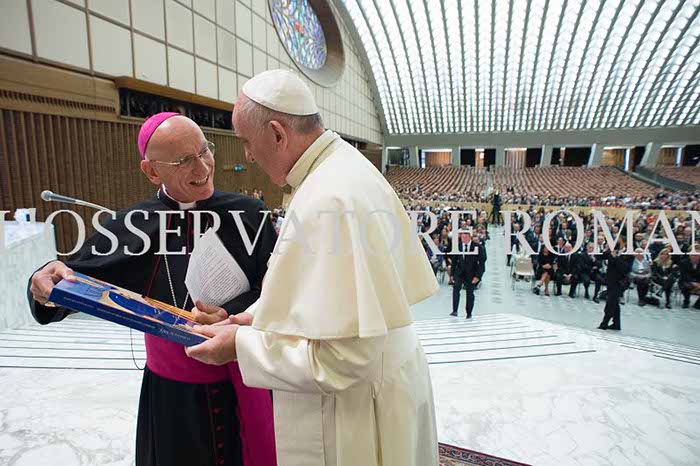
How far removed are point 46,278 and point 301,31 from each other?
2408cm

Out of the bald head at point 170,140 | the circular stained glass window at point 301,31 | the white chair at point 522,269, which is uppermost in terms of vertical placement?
the circular stained glass window at point 301,31

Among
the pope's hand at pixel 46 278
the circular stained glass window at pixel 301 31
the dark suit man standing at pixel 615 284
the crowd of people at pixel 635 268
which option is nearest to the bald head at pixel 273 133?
the pope's hand at pixel 46 278

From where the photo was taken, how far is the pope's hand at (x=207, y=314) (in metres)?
1.37

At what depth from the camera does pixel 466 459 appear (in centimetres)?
237

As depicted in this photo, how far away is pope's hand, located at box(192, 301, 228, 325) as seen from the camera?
137 centimetres

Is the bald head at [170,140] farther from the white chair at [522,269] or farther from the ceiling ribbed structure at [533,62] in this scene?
the ceiling ribbed structure at [533,62]

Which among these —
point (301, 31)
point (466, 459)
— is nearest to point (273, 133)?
point (466, 459)

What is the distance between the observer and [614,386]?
129 inches

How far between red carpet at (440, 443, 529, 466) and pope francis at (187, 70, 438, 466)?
1.21 m

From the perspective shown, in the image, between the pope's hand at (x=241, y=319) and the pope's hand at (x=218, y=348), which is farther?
the pope's hand at (x=241, y=319)

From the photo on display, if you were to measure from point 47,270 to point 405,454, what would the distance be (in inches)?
55.6

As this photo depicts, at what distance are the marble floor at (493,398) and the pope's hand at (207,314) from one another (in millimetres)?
862

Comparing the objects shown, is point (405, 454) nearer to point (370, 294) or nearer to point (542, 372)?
point (370, 294)

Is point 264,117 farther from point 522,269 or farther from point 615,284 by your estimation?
point 522,269
